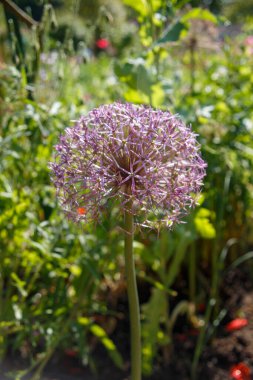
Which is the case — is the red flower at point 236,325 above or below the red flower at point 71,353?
above

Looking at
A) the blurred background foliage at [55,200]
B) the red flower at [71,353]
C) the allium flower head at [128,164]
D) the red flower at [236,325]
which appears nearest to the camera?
the allium flower head at [128,164]

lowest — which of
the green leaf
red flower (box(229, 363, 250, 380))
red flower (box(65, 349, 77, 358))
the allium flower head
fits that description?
red flower (box(229, 363, 250, 380))

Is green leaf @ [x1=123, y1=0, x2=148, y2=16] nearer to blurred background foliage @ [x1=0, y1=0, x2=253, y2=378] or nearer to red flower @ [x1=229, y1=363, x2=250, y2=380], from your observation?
blurred background foliage @ [x1=0, y1=0, x2=253, y2=378]

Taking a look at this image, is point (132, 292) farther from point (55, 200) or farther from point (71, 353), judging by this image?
point (71, 353)

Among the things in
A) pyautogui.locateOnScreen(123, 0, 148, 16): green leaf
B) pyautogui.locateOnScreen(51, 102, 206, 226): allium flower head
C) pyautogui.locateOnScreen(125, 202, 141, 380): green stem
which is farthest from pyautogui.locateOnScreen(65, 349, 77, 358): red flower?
pyautogui.locateOnScreen(123, 0, 148, 16): green leaf

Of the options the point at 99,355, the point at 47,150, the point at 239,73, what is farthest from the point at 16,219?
the point at 239,73

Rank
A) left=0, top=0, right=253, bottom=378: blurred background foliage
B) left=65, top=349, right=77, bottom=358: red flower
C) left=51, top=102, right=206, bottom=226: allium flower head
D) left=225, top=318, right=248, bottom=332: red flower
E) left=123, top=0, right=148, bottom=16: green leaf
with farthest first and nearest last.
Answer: left=225, top=318, right=248, bottom=332: red flower
left=65, top=349, right=77, bottom=358: red flower
left=123, top=0, right=148, bottom=16: green leaf
left=0, top=0, right=253, bottom=378: blurred background foliage
left=51, top=102, right=206, bottom=226: allium flower head

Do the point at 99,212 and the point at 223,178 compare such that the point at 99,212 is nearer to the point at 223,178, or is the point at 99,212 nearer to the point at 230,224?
the point at 223,178

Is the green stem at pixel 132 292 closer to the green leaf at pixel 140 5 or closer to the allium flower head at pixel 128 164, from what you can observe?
the allium flower head at pixel 128 164

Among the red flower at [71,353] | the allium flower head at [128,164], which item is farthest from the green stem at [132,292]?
the red flower at [71,353]

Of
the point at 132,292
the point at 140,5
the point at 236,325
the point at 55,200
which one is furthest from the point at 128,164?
the point at 236,325
